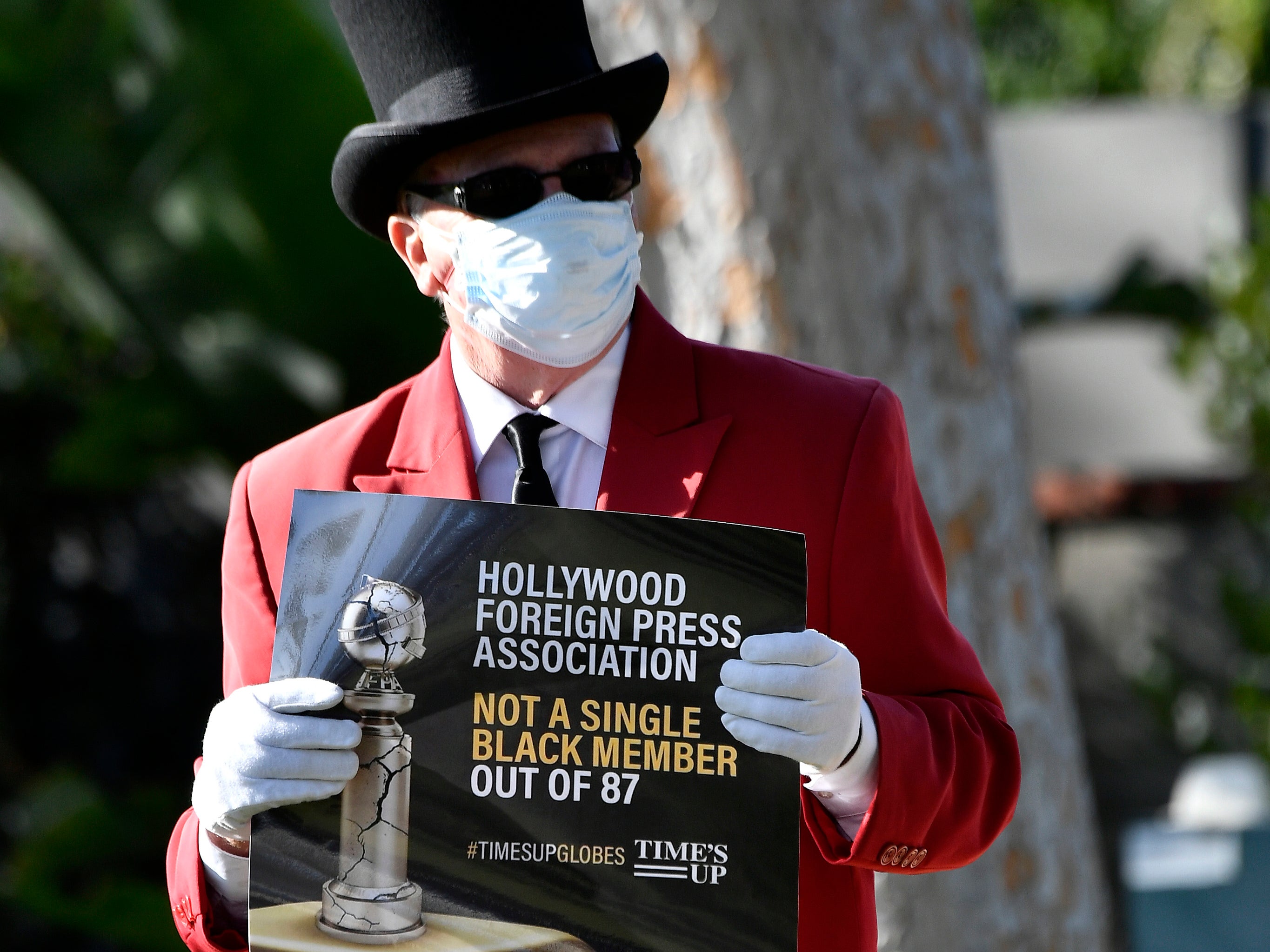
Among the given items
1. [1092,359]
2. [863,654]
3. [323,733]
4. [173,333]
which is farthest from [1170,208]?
[323,733]

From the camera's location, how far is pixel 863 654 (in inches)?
65.9

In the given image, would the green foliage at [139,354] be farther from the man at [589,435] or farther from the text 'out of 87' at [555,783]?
the text 'out of 87' at [555,783]

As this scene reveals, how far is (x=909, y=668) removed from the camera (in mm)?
1673

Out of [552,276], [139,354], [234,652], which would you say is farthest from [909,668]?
[139,354]

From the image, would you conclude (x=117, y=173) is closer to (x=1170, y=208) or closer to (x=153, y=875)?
(x=153, y=875)

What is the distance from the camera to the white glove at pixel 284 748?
1.43m

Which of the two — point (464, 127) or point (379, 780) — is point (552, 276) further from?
point (379, 780)

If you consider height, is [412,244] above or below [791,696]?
above

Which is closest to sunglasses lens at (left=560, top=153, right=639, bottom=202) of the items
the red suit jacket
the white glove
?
the red suit jacket

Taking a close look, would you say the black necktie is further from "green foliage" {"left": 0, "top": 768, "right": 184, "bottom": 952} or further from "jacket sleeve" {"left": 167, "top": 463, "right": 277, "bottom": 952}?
"green foliage" {"left": 0, "top": 768, "right": 184, "bottom": 952}

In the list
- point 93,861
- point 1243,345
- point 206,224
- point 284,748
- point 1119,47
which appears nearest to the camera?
point 284,748

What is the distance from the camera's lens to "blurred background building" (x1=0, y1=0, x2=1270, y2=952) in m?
4.68

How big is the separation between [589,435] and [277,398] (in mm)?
3748

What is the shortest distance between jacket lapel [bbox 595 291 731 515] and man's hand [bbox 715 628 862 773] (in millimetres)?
248
